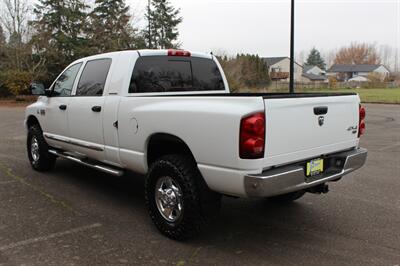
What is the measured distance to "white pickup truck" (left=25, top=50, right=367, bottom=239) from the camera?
129 inches

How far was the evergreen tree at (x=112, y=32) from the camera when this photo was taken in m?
28.8

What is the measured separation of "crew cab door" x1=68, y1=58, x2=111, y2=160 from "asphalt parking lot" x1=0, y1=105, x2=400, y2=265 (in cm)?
72

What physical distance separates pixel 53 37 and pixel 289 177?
95.4 feet

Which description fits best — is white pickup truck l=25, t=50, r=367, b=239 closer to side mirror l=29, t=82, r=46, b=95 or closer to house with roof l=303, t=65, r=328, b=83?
side mirror l=29, t=82, r=46, b=95

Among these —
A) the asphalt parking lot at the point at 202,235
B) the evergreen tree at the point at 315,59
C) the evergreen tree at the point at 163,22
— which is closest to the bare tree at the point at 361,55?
the evergreen tree at the point at 315,59

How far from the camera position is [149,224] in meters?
4.38

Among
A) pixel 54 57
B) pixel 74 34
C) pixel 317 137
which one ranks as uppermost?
pixel 74 34

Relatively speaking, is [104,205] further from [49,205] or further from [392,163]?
[392,163]

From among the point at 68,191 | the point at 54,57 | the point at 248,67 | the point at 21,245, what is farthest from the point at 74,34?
the point at 21,245

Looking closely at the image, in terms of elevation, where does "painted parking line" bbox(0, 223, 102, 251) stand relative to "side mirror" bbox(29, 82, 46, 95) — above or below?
below

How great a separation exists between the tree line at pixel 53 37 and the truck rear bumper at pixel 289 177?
26.1 m

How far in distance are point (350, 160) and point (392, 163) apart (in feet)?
13.3

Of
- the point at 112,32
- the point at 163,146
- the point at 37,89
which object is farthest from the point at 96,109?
the point at 112,32

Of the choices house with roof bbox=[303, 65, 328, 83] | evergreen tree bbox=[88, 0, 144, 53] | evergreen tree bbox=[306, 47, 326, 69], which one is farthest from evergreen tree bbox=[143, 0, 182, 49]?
evergreen tree bbox=[306, 47, 326, 69]
